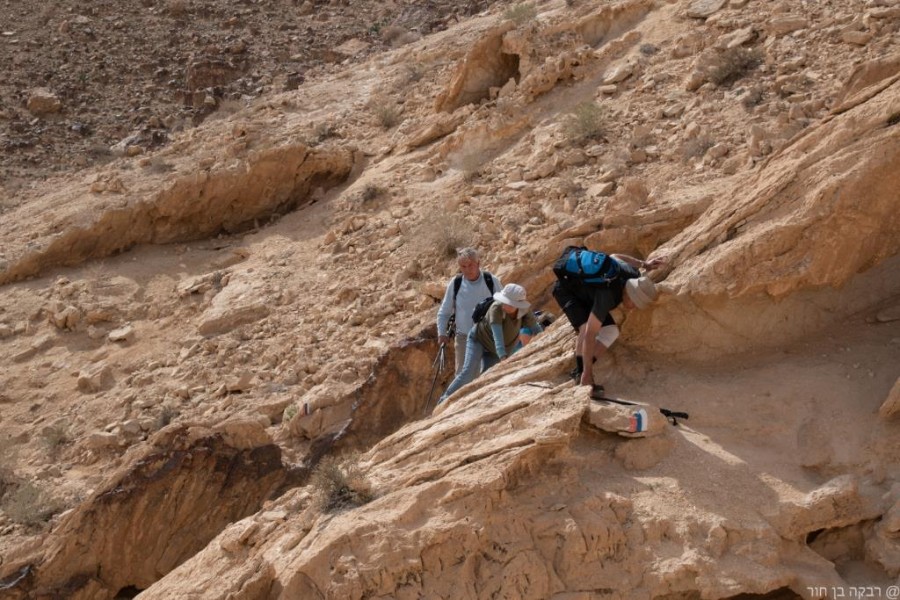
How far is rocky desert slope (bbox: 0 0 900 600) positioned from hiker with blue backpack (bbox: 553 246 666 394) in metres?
0.16

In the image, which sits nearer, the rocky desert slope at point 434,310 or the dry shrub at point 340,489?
the rocky desert slope at point 434,310

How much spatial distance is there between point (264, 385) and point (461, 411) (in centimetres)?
423

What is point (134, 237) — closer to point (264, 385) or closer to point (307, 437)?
point (264, 385)

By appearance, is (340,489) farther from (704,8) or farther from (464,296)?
(704,8)

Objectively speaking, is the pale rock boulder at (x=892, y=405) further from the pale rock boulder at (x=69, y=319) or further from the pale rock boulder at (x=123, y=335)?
the pale rock boulder at (x=69, y=319)

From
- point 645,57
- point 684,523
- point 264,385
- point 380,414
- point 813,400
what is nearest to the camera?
point 684,523

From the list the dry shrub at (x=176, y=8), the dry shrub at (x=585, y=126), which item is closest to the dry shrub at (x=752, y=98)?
the dry shrub at (x=585, y=126)

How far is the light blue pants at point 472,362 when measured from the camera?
7125mm

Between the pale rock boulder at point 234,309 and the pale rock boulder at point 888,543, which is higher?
the pale rock boulder at point 888,543

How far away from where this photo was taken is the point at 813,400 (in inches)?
210

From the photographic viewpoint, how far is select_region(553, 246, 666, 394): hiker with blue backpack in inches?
221

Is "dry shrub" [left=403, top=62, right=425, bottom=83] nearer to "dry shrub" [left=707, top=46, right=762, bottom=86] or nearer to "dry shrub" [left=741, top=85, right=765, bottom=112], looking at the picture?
"dry shrub" [left=707, top=46, right=762, bottom=86]

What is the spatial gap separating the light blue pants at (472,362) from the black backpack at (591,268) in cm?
156

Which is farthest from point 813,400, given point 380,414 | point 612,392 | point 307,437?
point 307,437
